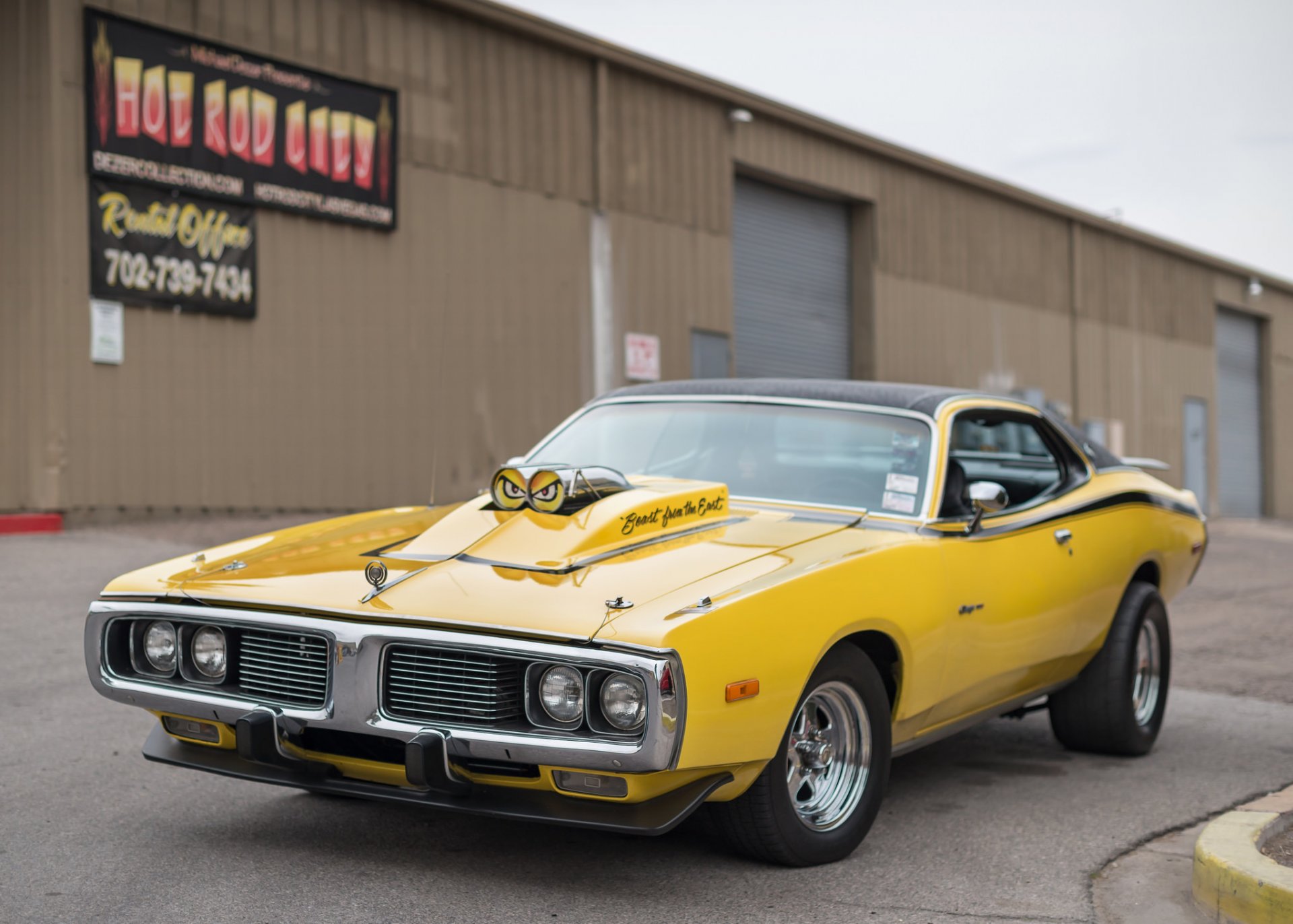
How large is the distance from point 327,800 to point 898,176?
1886cm

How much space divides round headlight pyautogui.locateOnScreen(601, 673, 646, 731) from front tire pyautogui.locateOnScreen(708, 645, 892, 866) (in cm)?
51

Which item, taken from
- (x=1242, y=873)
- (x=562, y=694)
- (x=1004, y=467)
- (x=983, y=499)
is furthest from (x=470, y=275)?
(x=1242, y=873)

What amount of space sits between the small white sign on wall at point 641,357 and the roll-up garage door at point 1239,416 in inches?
734

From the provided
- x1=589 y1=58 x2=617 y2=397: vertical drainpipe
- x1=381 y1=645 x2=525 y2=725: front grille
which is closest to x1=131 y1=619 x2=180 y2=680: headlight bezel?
x1=381 y1=645 x2=525 y2=725: front grille

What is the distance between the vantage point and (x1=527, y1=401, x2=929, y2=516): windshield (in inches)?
179

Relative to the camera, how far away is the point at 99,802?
4297 millimetres

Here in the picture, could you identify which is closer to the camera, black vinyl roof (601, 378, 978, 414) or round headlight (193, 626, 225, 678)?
round headlight (193, 626, 225, 678)

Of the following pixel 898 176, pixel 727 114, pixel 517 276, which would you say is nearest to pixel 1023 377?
pixel 898 176

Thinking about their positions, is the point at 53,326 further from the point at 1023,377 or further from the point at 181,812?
the point at 1023,377

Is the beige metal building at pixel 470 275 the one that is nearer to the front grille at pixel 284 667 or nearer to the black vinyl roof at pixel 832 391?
the black vinyl roof at pixel 832 391

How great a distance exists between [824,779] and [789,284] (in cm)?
1649

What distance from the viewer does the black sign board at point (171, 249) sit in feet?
38.3

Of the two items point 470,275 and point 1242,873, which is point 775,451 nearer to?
point 1242,873

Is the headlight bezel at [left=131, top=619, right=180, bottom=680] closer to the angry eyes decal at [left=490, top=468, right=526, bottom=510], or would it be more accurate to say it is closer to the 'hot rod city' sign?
the angry eyes decal at [left=490, top=468, right=526, bottom=510]
